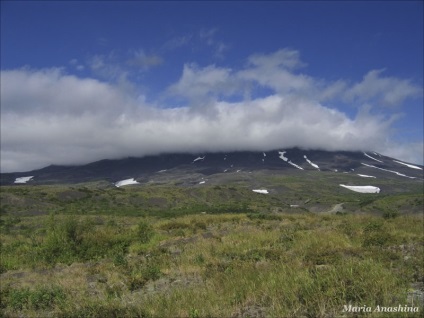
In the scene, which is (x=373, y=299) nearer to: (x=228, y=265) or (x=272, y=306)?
(x=272, y=306)

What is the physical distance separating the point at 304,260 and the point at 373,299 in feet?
15.5

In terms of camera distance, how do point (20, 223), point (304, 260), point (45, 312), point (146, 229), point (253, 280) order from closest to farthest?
1. point (253, 280)
2. point (45, 312)
3. point (304, 260)
4. point (146, 229)
5. point (20, 223)

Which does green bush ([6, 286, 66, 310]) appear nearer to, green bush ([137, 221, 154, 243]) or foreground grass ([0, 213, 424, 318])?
foreground grass ([0, 213, 424, 318])

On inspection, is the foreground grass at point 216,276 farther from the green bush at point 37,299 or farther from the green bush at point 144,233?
the green bush at point 144,233

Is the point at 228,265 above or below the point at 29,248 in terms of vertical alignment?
above

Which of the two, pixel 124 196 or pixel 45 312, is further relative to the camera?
pixel 124 196

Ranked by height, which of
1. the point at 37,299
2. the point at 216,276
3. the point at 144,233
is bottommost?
the point at 144,233

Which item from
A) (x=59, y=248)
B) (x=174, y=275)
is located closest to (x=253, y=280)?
(x=174, y=275)

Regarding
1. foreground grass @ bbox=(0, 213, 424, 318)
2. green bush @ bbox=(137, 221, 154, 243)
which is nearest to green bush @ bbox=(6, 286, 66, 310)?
foreground grass @ bbox=(0, 213, 424, 318)

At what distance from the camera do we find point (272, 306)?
253 inches

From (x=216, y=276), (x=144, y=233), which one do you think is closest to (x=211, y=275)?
(x=216, y=276)

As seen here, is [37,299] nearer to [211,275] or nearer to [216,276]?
[211,275]

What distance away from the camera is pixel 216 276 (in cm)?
984

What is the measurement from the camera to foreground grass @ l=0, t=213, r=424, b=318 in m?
6.70
